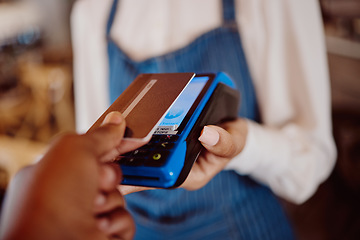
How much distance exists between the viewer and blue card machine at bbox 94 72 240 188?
271 mm

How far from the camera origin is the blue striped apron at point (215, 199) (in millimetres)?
547

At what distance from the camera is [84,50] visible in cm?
67

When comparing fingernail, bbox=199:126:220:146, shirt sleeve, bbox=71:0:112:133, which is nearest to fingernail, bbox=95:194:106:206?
fingernail, bbox=199:126:220:146

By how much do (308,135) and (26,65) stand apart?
6.33 feet

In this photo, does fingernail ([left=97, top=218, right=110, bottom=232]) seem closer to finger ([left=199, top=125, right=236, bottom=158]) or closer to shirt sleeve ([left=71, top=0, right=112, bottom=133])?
finger ([left=199, top=125, right=236, bottom=158])

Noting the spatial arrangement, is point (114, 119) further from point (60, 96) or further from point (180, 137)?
point (60, 96)

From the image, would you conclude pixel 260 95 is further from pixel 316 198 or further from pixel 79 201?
pixel 316 198

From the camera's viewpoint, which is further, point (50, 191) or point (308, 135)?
point (308, 135)

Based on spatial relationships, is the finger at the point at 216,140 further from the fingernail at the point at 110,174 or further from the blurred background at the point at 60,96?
the blurred background at the point at 60,96

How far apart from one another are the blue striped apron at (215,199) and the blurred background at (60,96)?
417 mm

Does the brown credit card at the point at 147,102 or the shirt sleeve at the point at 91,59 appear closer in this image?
the brown credit card at the point at 147,102

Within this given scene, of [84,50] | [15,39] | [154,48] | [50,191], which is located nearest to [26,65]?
[15,39]

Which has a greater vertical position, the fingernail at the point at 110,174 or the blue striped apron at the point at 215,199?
the fingernail at the point at 110,174

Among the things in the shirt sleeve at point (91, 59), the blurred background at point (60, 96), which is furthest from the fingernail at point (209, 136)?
the blurred background at point (60, 96)
